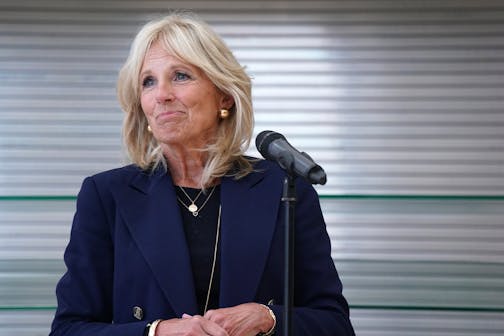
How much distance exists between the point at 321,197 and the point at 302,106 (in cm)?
261

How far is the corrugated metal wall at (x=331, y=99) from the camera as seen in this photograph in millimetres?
5270

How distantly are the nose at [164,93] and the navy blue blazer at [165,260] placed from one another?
248 millimetres

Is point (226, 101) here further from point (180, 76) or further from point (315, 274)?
point (315, 274)

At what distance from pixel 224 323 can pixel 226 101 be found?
0.74m

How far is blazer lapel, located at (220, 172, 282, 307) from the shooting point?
2.47 meters

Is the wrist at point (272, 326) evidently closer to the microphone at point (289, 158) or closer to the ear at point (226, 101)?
the microphone at point (289, 158)

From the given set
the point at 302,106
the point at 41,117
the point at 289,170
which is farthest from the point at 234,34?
the point at 289,170

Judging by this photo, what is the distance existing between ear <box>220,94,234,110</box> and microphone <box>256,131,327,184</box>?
57 cm

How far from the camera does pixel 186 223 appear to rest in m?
2.59

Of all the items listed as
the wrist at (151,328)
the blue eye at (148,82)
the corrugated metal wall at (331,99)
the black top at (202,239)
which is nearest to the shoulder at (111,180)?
the black top at (202,239)

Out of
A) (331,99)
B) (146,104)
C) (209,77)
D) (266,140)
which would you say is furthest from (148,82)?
(331,99)

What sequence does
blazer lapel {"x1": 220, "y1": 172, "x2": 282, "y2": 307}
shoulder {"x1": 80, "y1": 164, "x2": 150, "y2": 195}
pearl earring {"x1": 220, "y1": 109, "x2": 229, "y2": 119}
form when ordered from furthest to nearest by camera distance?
pearl earring {"x1": 220, "y1": 109, "x2": 229, "y2": 119}, shoulder {"x1": 80, "y1": 164, "x2": 150, "y2": 195}, blazer lapel {"x1": 220, "y1": 172, "x2": 282, "y2": 307}

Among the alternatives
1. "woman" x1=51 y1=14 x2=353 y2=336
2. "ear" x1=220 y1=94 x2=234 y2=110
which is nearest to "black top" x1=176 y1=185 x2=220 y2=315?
"woman" x1=51 y1=14 x2=353 y2=336

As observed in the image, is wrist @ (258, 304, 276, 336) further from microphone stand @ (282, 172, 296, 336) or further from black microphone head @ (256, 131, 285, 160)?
black microphone head @ (256, 131, 285, 160)
